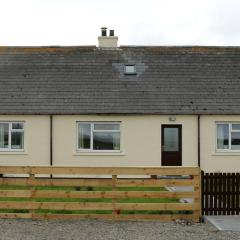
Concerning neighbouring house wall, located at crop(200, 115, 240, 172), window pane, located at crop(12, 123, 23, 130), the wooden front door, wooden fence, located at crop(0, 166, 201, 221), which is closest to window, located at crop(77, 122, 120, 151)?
the wooden front door

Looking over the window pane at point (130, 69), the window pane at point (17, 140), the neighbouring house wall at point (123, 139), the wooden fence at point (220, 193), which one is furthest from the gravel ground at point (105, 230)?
the window pane at point (130, 69)

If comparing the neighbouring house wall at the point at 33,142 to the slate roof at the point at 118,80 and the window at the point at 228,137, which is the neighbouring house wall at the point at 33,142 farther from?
the window at the point at 228,137

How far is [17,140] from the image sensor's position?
2230 cm

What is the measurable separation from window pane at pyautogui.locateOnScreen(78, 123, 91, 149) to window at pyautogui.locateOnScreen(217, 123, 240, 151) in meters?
5.14

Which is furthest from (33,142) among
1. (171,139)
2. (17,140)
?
(171,139)

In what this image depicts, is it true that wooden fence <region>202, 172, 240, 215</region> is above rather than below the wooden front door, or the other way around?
below

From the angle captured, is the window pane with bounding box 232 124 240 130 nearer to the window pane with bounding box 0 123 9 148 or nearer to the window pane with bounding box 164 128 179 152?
the window pane with bounding box 164 128 179 152

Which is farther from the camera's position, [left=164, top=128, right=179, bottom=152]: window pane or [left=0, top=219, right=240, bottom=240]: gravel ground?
[left=164, top=128, right=179, bottom=152]: window pane

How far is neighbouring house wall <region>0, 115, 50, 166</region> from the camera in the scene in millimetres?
22047

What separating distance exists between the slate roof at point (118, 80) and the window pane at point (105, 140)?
3.11 feet

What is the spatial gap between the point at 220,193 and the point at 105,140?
33.2 ft

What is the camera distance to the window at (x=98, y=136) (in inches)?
870
